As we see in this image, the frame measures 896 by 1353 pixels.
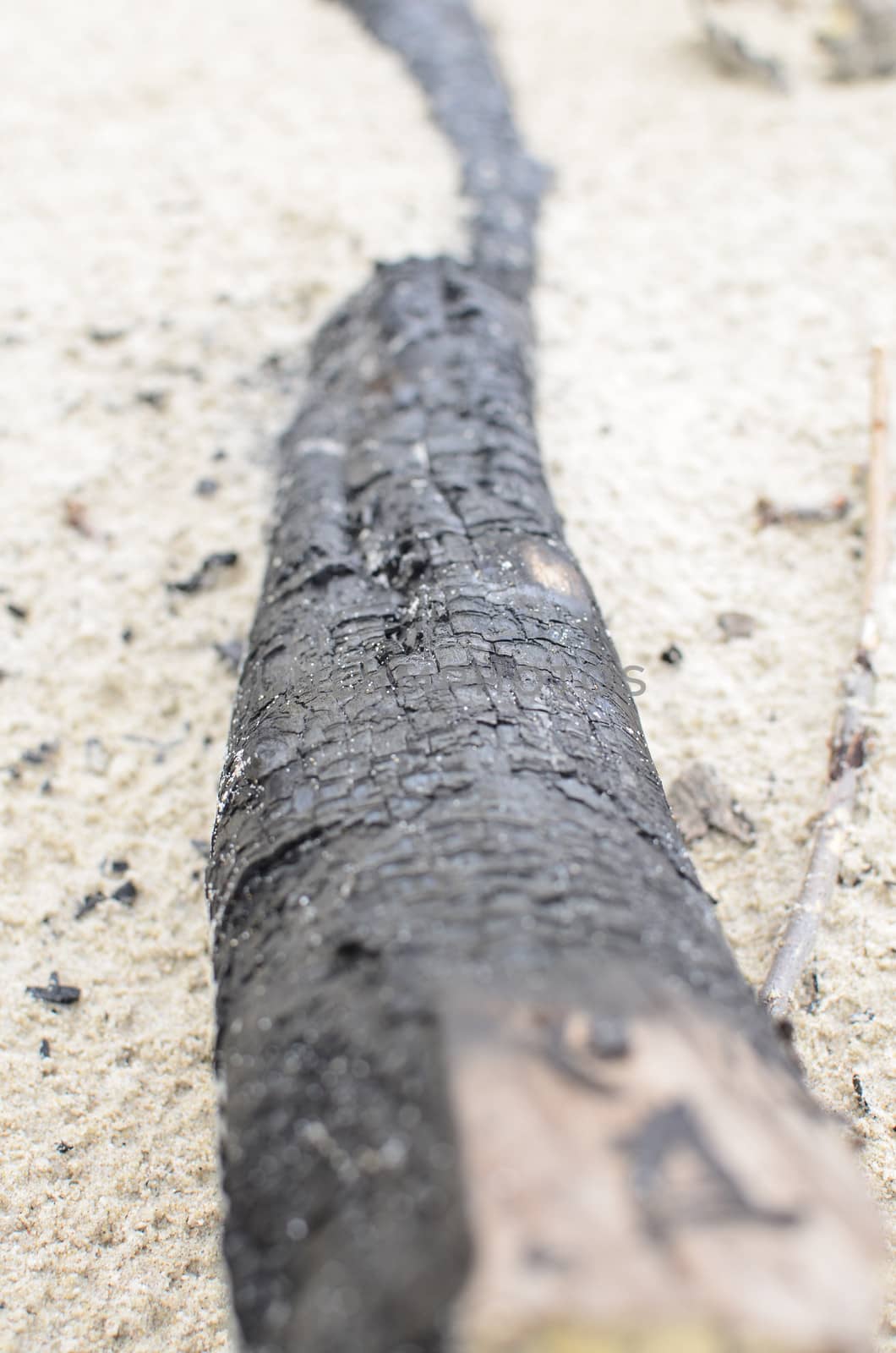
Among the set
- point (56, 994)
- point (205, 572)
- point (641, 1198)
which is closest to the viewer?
point (641, 1198)

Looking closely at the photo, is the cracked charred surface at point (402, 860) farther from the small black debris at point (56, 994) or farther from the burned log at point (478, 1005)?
the small black debris at point (56, 994)

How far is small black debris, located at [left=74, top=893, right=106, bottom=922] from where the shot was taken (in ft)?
5.79

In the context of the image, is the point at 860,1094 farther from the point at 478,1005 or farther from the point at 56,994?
the point at 56,994

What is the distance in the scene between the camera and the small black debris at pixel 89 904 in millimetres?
1764

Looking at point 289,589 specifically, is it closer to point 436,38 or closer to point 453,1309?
point 453,1309

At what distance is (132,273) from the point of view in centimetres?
314

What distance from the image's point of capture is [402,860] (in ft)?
4.00

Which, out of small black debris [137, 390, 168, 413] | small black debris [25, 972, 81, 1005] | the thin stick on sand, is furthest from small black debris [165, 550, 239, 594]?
the thin stick on sand

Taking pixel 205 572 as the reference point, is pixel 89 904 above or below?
below

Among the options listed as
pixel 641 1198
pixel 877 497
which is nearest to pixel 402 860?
pixel 641 1198

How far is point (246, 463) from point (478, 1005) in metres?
1.98

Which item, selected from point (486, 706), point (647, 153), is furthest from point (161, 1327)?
point (647, 153)

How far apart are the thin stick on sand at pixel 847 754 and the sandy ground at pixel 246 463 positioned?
0.05 m

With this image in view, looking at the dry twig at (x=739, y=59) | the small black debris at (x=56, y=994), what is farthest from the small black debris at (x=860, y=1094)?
the dry twig at (x=739, y=59)
